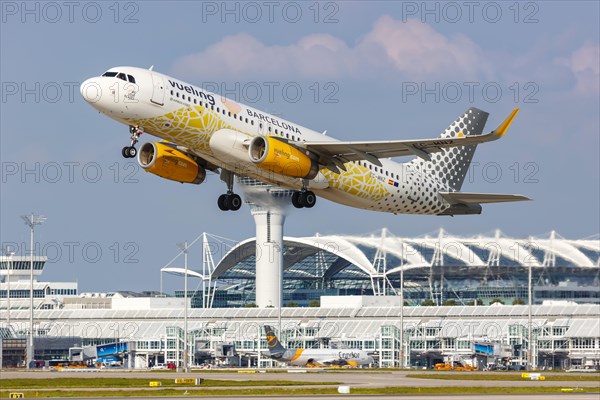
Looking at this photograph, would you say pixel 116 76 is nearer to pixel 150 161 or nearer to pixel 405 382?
pixel 150 161

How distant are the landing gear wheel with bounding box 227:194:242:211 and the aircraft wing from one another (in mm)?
5983

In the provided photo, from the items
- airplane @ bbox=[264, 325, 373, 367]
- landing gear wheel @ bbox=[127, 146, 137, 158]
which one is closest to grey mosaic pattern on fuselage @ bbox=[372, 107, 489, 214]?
landing gear wheel @ bbox=[127, 146, 137, 158]

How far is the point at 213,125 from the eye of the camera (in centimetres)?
5425

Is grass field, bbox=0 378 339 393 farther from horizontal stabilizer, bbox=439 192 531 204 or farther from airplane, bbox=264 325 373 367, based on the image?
airplane, bbox=264 325 373 367

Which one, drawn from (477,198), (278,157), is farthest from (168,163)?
(477,198)

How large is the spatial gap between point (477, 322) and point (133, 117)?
4299 inches

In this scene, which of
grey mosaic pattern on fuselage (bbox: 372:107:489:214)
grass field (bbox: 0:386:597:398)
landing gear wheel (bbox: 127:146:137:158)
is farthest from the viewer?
grey mosaic pattern on fuselage (bbox: 372:107:489:214)

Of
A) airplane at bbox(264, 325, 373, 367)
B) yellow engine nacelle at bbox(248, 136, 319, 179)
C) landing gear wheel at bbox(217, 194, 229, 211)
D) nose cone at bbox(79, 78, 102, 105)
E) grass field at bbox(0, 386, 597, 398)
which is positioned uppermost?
nose cone at bbox(79, 78, 102, 105)

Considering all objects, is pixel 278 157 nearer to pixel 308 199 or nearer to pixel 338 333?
pixel 308 199

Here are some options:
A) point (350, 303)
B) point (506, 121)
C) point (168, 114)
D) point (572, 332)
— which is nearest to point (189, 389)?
point (168, 114)

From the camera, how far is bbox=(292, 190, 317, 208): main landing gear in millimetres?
60562

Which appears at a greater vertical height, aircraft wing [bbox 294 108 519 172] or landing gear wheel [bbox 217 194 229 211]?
aircraft wing [bbox 294 108 519 172]

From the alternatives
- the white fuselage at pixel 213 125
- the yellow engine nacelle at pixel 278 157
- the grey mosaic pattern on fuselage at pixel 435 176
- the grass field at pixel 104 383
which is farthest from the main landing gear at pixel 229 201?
the grass field at pixel 104 383

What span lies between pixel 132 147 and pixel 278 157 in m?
7.00
